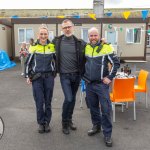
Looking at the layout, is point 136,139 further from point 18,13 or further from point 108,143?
point 18,13

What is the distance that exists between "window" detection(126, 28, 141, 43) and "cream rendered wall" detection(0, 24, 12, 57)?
894 cm

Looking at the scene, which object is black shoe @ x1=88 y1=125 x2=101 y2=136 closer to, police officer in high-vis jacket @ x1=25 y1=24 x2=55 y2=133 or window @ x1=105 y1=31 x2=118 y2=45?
police officer in high-vis jacket @ x1=25 y1=24 x2=55 y2=133

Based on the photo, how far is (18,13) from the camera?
4391 cm

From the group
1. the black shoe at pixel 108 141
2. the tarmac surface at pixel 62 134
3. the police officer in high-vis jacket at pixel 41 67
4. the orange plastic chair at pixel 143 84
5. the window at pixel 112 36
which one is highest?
the window at pixel 112 36

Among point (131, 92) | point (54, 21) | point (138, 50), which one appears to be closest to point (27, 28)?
point (54, 21)

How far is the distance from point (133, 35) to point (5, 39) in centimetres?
933

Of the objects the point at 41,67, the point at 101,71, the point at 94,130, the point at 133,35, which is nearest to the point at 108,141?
the point at 94,130

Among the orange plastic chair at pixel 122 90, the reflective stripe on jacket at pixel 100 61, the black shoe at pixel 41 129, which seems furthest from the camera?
the orange plastic chair at pixel 122 90

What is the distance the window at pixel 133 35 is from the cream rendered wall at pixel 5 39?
8.94m

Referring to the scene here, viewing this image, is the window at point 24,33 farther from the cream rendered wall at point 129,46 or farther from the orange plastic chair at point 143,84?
the orange plastic chair at point 143,84

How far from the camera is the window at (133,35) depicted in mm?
20359

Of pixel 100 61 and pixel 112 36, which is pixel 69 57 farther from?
pixel 112 36

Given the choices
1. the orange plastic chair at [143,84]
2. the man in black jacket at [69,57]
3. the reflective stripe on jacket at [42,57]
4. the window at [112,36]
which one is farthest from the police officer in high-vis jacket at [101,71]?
the window at [112,36]

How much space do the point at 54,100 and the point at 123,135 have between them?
302 cm
